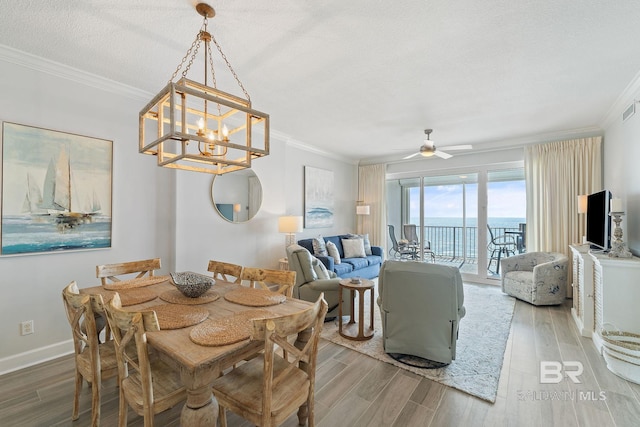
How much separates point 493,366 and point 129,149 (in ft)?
13.9

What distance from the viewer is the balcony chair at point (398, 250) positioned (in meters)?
6.31

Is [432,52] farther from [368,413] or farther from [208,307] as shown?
[368,413]

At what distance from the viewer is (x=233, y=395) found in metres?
1.41

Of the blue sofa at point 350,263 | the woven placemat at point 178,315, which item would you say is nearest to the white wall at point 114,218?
the blue sofa at point 350,263

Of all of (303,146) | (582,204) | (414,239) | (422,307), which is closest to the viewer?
(422,307)

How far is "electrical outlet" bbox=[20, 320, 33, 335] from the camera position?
2449mm

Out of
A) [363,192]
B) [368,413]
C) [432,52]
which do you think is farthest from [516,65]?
[363,192]

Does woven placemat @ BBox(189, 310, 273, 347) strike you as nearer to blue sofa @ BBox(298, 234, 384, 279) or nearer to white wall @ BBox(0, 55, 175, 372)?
white wall @ BBox(0, 55, 175, 372)

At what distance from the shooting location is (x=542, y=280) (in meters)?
4.04

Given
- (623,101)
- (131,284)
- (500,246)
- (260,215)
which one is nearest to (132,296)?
(131,284)

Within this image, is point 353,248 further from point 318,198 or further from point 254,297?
point 254,297

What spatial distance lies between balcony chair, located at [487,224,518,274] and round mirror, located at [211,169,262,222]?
178 inches

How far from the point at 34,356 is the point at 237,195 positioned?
A: 2.62 metres

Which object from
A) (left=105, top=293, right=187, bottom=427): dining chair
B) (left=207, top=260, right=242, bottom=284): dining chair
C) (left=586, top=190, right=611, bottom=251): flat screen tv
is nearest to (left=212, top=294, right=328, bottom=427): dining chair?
(left=105, top=293, right=187, bottom=427): dining chair
